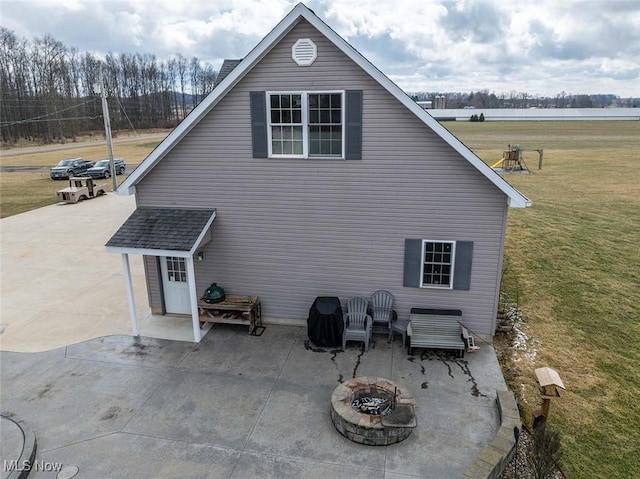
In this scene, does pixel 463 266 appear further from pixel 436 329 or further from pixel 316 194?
pixel 316 194

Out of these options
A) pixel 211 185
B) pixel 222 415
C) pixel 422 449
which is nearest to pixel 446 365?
pixel 422 449

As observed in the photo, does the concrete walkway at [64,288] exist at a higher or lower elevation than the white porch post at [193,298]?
lower

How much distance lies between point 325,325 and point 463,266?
340cm

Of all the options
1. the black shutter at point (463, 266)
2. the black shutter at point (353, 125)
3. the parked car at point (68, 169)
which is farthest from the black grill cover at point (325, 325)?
the parked car at point (68, 169)

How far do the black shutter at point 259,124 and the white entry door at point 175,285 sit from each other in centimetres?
354

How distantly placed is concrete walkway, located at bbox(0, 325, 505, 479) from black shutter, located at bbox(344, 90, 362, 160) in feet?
14.4

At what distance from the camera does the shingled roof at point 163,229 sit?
987cm

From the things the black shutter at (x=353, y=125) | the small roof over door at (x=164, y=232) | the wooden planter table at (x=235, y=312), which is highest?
the black shutter at (x=353, y=125)

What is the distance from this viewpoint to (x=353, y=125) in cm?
951

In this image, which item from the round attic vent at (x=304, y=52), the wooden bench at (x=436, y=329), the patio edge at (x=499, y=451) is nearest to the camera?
the patio edge at (x=499, y=451)

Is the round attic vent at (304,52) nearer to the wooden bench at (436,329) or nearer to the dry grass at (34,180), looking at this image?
the wooden bench at (436,329)

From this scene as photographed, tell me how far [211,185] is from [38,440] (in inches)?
238

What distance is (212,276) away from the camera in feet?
36.5

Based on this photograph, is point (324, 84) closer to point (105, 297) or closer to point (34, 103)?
point (105, 297)
